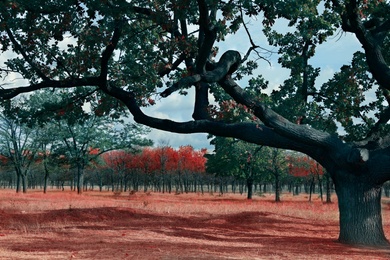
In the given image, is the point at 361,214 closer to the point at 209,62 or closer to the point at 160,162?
the point at 209,62

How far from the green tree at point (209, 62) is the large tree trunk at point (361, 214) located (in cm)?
3

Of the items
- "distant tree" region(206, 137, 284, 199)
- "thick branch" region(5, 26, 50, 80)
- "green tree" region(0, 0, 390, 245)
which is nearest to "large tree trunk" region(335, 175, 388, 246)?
"green tree" region(0, 0, 390, 245)

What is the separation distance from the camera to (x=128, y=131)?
1921 inches

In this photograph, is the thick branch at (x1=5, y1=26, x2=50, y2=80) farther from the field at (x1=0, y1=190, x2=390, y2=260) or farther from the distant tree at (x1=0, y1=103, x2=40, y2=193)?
the distant tree at (x1=0, y1=103, x2=40, y2=193)

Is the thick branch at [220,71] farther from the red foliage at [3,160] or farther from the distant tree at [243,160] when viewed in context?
the red foliage at [3,160]

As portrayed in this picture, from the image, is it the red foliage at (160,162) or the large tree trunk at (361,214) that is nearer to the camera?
the large tree trunk at (361,214)

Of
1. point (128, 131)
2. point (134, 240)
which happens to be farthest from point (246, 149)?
point (134, 240)

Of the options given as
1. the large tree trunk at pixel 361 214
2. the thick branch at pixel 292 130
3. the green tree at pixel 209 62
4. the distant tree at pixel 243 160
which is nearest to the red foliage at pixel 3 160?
the distant tree at pixel 243 160

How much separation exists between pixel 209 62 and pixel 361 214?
663cm

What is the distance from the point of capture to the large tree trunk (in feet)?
44.0

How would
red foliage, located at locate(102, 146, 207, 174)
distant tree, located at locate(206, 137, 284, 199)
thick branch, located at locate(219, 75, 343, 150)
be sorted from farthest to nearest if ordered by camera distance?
red foliage, located at locate(102, 146, 207, 174) < distant tree, located at locate(206, 137, 284, 199) < thick branch, located at locate(219, 75, 343, 150)

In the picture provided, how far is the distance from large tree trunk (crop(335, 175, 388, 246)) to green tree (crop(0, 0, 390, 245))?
0.10 feet

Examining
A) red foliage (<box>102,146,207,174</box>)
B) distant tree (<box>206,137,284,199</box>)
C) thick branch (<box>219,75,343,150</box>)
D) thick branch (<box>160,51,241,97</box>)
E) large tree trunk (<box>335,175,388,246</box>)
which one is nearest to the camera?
thick branch (<box>160,51,241,97</box>)

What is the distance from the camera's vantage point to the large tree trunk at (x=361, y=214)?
44.0 ft
